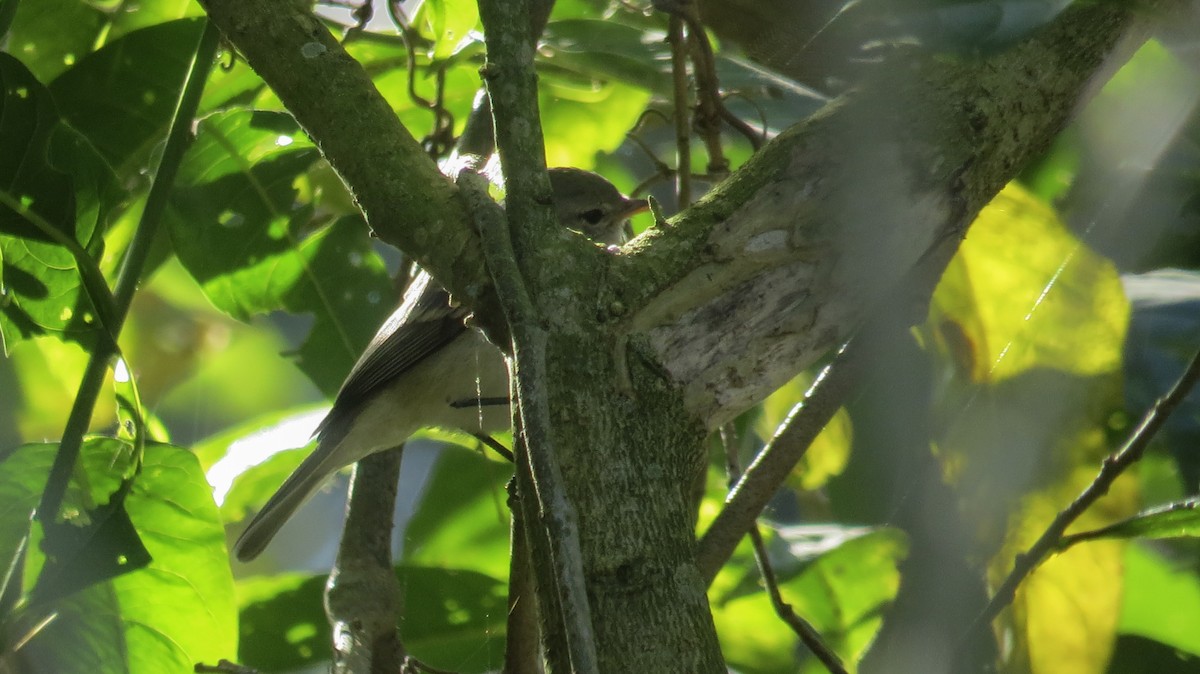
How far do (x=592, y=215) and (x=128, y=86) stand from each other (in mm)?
1498

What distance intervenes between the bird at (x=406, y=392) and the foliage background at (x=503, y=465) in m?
0.10

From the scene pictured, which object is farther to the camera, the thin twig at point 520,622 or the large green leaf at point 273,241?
the large green leaf at point 273,241

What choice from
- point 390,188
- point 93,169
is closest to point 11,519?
point 93,169

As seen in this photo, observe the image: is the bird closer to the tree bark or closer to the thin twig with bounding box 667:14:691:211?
the thin twig with bounding box 667:14:691:211

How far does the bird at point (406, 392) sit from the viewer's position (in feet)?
10.6

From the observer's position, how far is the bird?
127 inches

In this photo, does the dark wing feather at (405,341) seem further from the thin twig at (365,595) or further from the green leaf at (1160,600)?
the green leaf at (1160,600)

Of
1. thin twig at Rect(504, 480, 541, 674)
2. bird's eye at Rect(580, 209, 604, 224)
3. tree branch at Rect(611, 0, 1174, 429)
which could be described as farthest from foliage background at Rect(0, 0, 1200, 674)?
thin twig at Rect(504, 480, 541, 674)

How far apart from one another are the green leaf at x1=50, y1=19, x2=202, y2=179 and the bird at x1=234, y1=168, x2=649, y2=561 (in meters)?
0.83

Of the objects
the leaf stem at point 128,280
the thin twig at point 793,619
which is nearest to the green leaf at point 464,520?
the thin twig at point 793,619

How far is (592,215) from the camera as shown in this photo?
362cm

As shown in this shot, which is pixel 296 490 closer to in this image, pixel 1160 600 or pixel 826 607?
pixel 826 607

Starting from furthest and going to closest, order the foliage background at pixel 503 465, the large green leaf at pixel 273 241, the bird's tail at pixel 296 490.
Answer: the bird's tail at pixel 296 490, the large green leaf at pixel 273 241, the foliage background at pixel 503 465

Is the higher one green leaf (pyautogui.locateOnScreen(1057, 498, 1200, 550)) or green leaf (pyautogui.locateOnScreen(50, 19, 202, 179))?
green leaf (pyautogui.locateOnScreen(50, 19, 202, 179))
